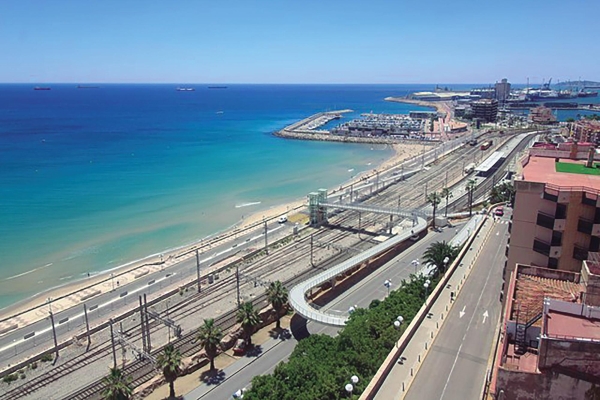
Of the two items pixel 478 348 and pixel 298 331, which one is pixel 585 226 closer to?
pixel 478 348

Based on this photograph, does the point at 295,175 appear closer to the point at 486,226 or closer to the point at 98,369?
the point at 486,226

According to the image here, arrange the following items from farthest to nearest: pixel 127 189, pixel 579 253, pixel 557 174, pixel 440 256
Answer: pixel 127 189
pixel 440 256
pixel 557 174
pixel 579 253

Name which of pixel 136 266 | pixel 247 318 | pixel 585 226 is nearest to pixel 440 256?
pixel 585 226

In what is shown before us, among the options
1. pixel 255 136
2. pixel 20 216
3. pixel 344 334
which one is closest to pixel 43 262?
pixel 20 216

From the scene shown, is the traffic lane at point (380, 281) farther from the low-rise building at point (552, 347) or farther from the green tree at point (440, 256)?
the low-rise building at point (552, 347)

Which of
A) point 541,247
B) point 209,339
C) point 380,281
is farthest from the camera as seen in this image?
point 380,281

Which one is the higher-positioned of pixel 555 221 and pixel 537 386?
pixel 555 221

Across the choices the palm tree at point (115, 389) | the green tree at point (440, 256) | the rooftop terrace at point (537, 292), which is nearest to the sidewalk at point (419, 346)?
the green tree at point (440, 256)
